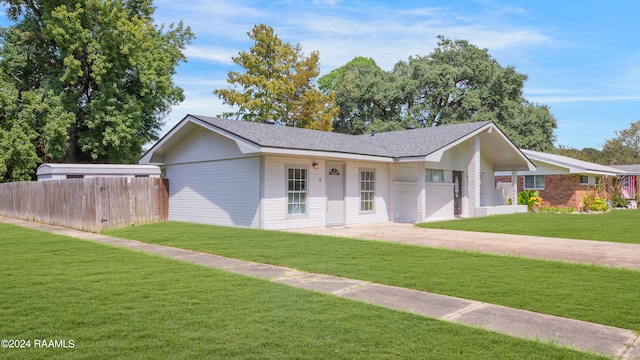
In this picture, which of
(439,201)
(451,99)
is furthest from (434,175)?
(451,99)

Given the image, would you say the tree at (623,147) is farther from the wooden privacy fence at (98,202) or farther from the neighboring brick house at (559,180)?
the wooden privacy fence at (98,202)

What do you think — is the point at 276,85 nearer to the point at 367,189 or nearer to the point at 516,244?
the point at 367,189

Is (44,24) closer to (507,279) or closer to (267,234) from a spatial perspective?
(267,234)

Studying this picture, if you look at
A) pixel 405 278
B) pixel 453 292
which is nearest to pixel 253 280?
pixel 405 278

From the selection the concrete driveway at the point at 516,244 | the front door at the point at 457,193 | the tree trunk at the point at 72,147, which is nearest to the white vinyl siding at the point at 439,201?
the front door at the point at 457,193

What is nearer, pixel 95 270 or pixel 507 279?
pixel 507 279

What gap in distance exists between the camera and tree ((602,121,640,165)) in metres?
63.3

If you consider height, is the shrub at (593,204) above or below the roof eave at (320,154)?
below

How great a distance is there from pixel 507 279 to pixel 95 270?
662cm

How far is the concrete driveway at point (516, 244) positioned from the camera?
379 inches

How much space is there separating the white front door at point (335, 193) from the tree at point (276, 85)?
18.8 m

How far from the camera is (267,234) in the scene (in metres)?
13.4

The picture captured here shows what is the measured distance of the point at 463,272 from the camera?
777cm

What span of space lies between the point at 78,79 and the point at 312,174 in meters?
20.5
